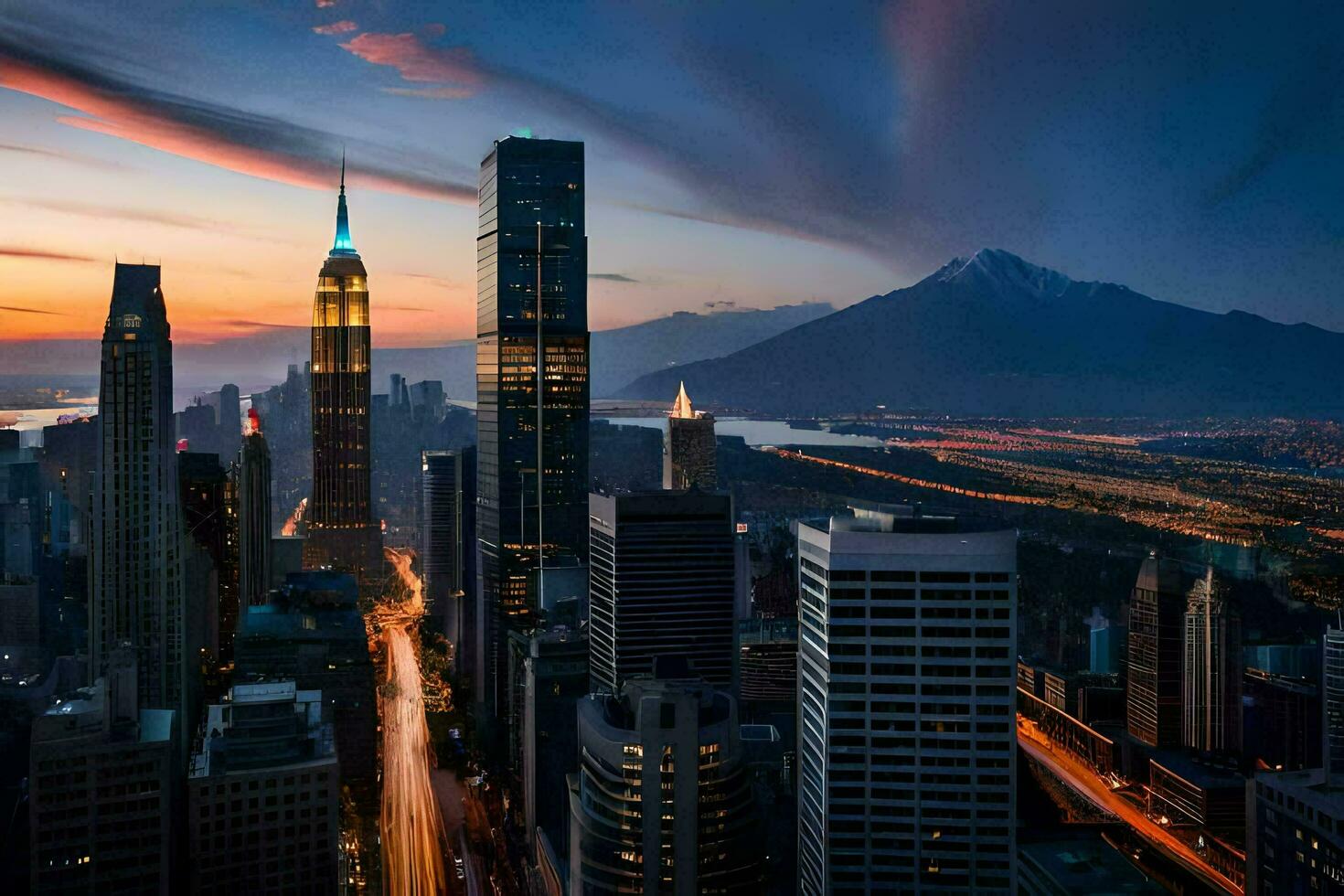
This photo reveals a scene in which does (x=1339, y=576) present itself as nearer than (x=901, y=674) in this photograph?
No

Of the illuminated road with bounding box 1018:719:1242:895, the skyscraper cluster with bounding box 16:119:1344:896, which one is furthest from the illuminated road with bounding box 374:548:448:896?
the illuminated road with bounding box 1018:719:1242:895

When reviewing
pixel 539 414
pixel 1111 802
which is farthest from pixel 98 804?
pixel 539 414

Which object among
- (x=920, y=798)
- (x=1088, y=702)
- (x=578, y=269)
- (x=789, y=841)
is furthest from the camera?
(x=578, y=269)

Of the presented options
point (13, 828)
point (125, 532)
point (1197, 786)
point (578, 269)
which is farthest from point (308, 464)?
point (1197, 786)

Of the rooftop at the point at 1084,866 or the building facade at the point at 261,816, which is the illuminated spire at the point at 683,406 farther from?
the building facade at the point at 261,816

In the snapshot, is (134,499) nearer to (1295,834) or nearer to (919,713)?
(919,713)

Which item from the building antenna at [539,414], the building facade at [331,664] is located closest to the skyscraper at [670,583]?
the building facade at [331,664]

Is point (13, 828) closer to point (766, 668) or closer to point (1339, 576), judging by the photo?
point (766, 668)
